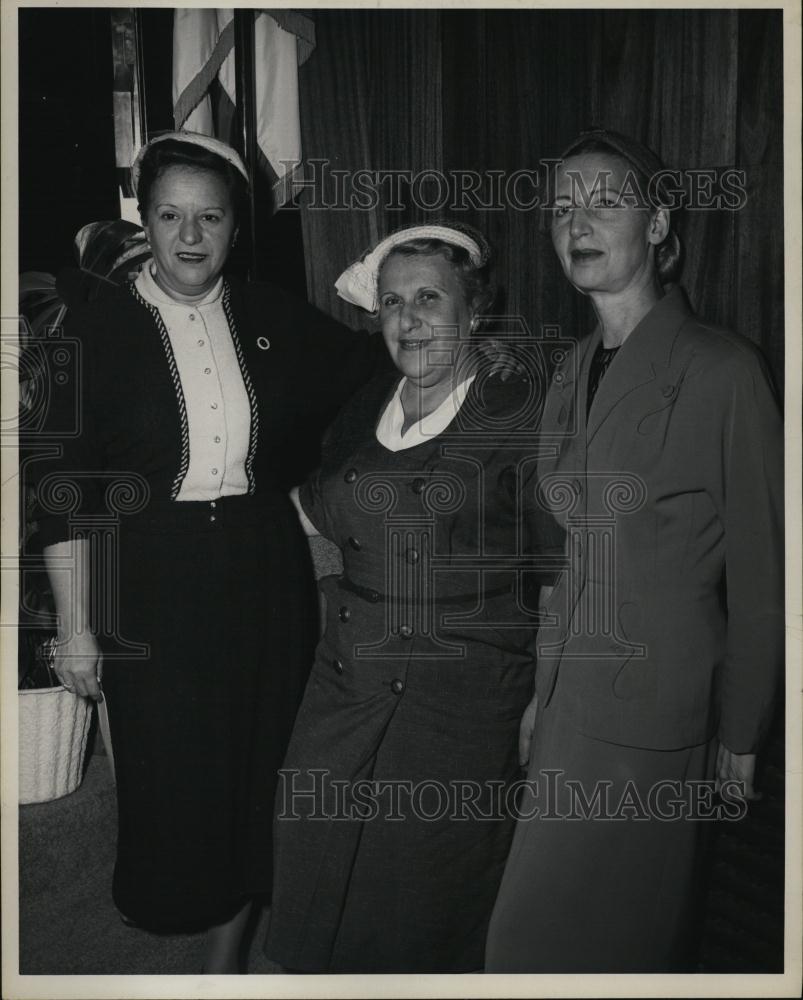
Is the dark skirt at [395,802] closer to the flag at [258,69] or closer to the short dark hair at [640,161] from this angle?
the short dark hair at [640,161]

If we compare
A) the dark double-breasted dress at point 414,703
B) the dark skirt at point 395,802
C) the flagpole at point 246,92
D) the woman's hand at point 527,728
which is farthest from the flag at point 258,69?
the woman's hand at point 527,728

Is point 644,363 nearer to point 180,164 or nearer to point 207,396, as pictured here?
point 207,396

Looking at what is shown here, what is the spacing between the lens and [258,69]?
181 cm

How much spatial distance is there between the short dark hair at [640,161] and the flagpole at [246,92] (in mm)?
588

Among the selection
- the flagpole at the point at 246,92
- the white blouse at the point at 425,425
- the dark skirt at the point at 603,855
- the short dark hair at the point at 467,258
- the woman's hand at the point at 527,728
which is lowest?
the dark skirt at the point at 603,855

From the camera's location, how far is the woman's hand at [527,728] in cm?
174

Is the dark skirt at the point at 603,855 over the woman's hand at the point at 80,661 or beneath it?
beneath

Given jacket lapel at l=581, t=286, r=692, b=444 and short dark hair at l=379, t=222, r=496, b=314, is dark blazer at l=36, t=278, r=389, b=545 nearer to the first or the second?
short dark hair at l=379, t=222, r=496, b=314

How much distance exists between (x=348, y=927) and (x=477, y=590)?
2.20 ft

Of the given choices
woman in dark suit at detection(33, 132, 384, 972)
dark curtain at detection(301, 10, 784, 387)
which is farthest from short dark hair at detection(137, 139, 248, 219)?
dark curtain at detection(301, 10, 784, 387)

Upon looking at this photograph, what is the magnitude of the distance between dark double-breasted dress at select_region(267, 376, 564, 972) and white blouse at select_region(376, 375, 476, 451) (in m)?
0.01

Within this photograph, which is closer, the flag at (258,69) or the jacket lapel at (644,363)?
the jacket lapel at (644,363)

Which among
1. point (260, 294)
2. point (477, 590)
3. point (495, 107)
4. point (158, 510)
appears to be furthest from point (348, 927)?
point (495, 107)

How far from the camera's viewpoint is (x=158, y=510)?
173 centimetres
